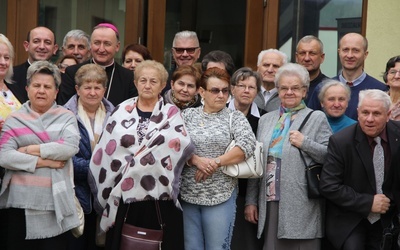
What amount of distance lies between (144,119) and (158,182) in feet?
1.50

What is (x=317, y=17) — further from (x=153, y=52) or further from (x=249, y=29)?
(x=153, y=52)

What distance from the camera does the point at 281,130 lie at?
5309mm

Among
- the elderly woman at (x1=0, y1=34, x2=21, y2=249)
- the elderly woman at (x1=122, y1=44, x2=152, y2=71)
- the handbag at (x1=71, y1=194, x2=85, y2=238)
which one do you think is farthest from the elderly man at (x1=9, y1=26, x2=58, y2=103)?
the handbag at (x1=71, y1=194, x2=85, y2=238)

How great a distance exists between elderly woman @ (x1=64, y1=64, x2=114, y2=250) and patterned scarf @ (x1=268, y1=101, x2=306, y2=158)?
3.99ft

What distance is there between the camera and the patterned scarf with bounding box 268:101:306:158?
5.25m

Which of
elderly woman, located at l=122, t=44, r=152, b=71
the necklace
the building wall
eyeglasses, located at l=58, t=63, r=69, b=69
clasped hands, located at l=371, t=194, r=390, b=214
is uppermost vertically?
the building wall

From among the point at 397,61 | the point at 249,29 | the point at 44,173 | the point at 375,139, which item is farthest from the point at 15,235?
the point at 249,29

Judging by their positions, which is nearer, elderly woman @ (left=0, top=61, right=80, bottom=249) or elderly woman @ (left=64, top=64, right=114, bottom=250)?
elderly woman @ (left=0, top=61, right=80, bottom=249)

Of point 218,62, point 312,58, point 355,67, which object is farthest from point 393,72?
point 218,62

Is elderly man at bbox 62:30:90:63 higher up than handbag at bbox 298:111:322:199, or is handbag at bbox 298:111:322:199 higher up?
elderly man at bbox 62:30:90:63

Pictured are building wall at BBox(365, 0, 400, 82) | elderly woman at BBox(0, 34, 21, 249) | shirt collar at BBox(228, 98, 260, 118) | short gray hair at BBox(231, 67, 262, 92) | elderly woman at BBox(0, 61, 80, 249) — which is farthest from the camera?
building wall at BBox(365, 0, 400, 82)

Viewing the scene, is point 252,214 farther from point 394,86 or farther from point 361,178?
point 394,86

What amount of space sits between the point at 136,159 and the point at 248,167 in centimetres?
78

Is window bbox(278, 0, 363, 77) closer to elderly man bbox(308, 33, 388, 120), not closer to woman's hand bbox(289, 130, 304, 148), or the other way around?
elderly man bbox(308, 33, 388, 120)
